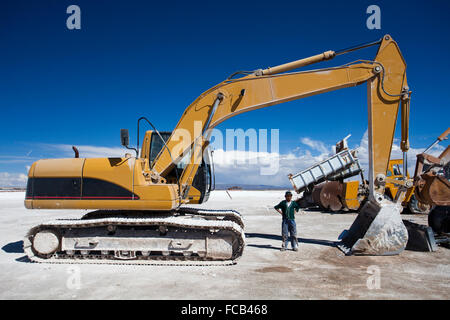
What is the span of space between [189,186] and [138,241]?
71.5 inches

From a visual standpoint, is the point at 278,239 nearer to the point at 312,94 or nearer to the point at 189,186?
the point at 189,186

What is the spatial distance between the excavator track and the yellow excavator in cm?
2

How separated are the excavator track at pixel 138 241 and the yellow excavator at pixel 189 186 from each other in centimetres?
2

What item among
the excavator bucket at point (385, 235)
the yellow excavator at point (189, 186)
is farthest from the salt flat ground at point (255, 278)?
the yellow excavator at point (189, 186)

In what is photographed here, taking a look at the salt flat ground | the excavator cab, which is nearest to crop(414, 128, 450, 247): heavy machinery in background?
the salt flat ground

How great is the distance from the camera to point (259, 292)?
16.3ft

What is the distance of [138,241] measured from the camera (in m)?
7.05

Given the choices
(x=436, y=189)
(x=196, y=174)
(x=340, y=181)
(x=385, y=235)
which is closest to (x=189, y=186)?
(x=196, y=174)

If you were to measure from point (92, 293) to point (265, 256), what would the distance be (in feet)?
13.0

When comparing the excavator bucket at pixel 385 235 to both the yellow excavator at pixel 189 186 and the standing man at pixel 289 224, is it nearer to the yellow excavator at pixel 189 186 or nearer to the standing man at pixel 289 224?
the yellow excavator at pixel 189 186
